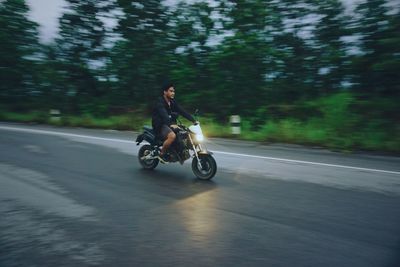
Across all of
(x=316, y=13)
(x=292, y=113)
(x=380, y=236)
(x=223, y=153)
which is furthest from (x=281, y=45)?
(x=380, y=236)

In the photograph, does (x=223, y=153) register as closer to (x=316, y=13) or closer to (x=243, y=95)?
(x=243, y=95)

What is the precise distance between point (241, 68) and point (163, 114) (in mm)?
10532

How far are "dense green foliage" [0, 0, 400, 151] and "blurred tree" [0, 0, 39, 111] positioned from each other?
1.51ft

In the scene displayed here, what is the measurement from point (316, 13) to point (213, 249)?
14950 millimetres

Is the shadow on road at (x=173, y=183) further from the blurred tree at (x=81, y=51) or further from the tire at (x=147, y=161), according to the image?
the blurred tree at (x=81, y=51)

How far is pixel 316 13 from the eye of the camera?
56.5 feet

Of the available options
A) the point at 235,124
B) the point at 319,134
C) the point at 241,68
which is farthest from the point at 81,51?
the point at 319,134

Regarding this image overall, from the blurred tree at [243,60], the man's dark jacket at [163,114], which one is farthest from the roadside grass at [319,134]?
the man's dark jacket at [163,114]

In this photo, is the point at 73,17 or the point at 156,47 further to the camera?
the point at 73,17

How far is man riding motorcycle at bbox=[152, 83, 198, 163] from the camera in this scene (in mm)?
8263

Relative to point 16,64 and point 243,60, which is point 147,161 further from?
point 16,64

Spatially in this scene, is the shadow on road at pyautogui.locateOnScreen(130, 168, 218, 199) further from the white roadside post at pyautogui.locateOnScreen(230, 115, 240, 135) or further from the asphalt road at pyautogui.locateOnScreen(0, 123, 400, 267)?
the white roadside post at pyautogui.locateOnScreen(230, 115, 240, 135)

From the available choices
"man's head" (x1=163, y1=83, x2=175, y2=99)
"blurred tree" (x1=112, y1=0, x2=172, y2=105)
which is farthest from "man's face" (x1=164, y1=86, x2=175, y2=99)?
"blurred tree" (x1=112, y1=0, x2=172, y2=105)

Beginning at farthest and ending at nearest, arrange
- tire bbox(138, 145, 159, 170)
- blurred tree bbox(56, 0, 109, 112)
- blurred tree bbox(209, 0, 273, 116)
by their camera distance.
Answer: blurred tree bbox(56, 0, 109, 112), blurred tree bbox(209, 0, 273, 116), tire bbox(138, 145, 159, 170)
